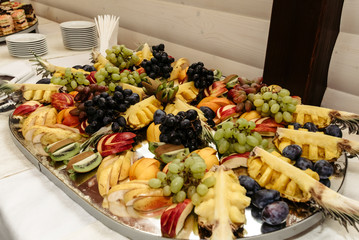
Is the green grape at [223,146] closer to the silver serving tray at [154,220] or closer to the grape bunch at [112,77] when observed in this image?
the silver serving tray at [154,220]

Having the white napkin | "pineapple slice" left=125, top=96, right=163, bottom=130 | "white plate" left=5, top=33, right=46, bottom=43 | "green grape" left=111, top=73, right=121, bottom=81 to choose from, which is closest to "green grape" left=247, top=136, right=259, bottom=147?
"pineapple slice" left=125, top=96, right=163, bottom=130

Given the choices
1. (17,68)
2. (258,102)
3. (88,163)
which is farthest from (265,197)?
(17,68)

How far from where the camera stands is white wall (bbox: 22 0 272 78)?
145cm

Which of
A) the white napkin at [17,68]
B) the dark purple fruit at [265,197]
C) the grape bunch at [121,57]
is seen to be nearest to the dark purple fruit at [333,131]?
the dark purple fruit at [265,197]

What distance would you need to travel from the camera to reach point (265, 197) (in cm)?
73

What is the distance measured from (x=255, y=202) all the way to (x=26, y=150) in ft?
2.31

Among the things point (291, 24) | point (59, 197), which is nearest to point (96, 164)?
point (59, 197)

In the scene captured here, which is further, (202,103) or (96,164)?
(202,103)

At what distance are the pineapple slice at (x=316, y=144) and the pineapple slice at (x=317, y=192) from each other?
11 cm

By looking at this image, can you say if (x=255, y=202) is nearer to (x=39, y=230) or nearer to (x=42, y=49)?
(x=39, y=230)

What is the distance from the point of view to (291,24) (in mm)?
1113

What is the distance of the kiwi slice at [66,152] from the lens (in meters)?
0.94

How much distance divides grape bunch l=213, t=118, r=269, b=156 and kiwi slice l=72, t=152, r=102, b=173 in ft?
1.08

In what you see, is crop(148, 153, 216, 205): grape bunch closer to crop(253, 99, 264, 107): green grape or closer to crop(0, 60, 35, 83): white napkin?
crop(253, 99, 264, 107): green grape
